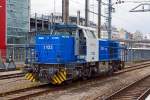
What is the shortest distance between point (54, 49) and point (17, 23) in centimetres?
3353

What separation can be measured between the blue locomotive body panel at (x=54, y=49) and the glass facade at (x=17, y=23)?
28.1m

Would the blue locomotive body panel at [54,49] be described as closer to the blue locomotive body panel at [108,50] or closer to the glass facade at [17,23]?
the blue locomotive body panel at [108,50]

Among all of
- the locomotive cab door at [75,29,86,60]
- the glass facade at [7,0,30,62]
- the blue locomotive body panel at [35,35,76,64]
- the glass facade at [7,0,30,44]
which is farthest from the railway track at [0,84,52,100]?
the glass facade at [7,0,30,44]

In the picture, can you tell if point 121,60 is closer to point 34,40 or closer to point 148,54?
point 34,40

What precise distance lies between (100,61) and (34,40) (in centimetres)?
563

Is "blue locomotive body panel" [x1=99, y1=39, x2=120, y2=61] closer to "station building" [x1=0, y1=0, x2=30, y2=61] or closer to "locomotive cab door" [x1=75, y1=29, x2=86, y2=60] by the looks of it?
"locomotive cab door" [x1=75, y1=29, x2=86, y2=60]

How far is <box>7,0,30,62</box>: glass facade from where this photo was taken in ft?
165

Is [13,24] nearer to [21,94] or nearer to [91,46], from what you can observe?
[91,46]

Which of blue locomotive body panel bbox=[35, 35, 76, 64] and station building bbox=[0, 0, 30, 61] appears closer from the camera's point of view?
blue locomotive body panel bbox=[35, 35, 76, 64]

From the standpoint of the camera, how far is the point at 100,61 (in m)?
25.7

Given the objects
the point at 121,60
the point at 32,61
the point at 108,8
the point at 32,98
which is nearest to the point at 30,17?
the point at 108,8

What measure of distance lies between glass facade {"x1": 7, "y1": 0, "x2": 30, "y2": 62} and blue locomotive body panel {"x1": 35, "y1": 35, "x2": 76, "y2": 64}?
28090 mm

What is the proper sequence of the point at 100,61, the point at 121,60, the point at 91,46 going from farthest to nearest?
1. the point at 121,60
2. the point at 100,61
3. the point at 91,46

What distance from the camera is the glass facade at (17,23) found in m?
50.4
